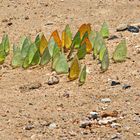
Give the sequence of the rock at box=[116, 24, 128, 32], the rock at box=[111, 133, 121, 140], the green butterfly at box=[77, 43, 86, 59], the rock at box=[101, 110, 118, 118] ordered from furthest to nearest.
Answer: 1. the rock at box=[116, 24, 128, 32]
2. the green butterfly at box=[77, 43, 86, 59]
3. the rock at box=[101, 110, 118, 118]
4. the rock at box=[111, 133, 121, 140]

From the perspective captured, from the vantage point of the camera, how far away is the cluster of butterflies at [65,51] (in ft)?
11.1

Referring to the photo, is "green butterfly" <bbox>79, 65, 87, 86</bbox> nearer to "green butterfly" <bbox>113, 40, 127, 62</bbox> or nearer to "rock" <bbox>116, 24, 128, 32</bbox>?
"green butterfly" <bbox>113, 40, 127, 62</bbox>

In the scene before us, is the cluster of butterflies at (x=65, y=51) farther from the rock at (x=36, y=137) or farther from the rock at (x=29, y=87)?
the rock at (x=36, y=137)

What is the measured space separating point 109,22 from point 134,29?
44 cm

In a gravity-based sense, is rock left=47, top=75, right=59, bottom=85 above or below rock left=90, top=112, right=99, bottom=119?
above

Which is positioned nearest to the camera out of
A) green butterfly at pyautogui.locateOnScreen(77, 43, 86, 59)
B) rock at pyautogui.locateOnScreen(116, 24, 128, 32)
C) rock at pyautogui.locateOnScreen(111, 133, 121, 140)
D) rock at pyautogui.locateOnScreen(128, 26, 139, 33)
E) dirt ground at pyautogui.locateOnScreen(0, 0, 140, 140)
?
rock at pyautogui.locateOnScreen(111, 133, 121, 140)

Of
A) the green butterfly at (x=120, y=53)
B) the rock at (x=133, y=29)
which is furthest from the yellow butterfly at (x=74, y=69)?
the rock at (x=133, y=29)

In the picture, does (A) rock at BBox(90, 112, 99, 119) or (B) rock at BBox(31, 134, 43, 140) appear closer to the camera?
(B) rock at BBox(31, 134, 43, 140)

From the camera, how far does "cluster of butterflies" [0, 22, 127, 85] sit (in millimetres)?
3386

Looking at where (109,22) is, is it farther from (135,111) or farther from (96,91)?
(135,111)

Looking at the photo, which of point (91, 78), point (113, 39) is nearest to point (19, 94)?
point (91, 78)

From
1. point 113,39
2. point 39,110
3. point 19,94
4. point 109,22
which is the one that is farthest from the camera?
point 109,22

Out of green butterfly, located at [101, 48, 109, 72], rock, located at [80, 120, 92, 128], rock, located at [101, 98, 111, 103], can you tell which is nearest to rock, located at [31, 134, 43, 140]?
rock, located at [80, 120, 92, 128]

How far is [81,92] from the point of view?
3139mm
